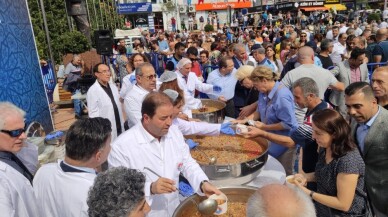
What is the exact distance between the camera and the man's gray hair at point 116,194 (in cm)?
127

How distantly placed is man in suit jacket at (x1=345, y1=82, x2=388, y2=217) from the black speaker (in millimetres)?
6197

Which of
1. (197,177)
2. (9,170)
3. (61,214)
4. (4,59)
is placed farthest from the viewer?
(4,59)

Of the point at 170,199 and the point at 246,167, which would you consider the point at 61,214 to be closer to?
the point at 170,199

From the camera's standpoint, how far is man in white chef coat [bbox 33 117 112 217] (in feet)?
5.43

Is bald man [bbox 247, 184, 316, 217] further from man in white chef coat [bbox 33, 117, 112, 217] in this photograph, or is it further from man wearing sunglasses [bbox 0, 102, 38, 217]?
man wearing sunglasses [bbox 0, 102, 38, 217]

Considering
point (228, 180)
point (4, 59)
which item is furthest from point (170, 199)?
point (4, 59)

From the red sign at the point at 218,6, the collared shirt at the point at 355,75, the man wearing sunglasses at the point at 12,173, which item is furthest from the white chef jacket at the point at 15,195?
the red sign at the point at 218,6

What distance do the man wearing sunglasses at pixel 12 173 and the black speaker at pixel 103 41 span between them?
5.56m

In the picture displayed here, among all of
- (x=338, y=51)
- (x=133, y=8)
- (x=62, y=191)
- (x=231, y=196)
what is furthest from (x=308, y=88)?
(x=133, y=8)

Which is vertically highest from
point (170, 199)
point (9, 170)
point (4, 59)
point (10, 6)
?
point (10, 6)

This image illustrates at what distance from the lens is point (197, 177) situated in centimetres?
217

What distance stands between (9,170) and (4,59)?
294cm

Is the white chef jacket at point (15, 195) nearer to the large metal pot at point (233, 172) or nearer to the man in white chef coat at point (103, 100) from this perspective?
the large metal pot at point (233, 172)

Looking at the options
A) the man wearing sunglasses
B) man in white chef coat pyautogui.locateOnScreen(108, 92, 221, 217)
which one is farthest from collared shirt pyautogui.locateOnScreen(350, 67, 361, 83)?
the man wearing sunglasses
